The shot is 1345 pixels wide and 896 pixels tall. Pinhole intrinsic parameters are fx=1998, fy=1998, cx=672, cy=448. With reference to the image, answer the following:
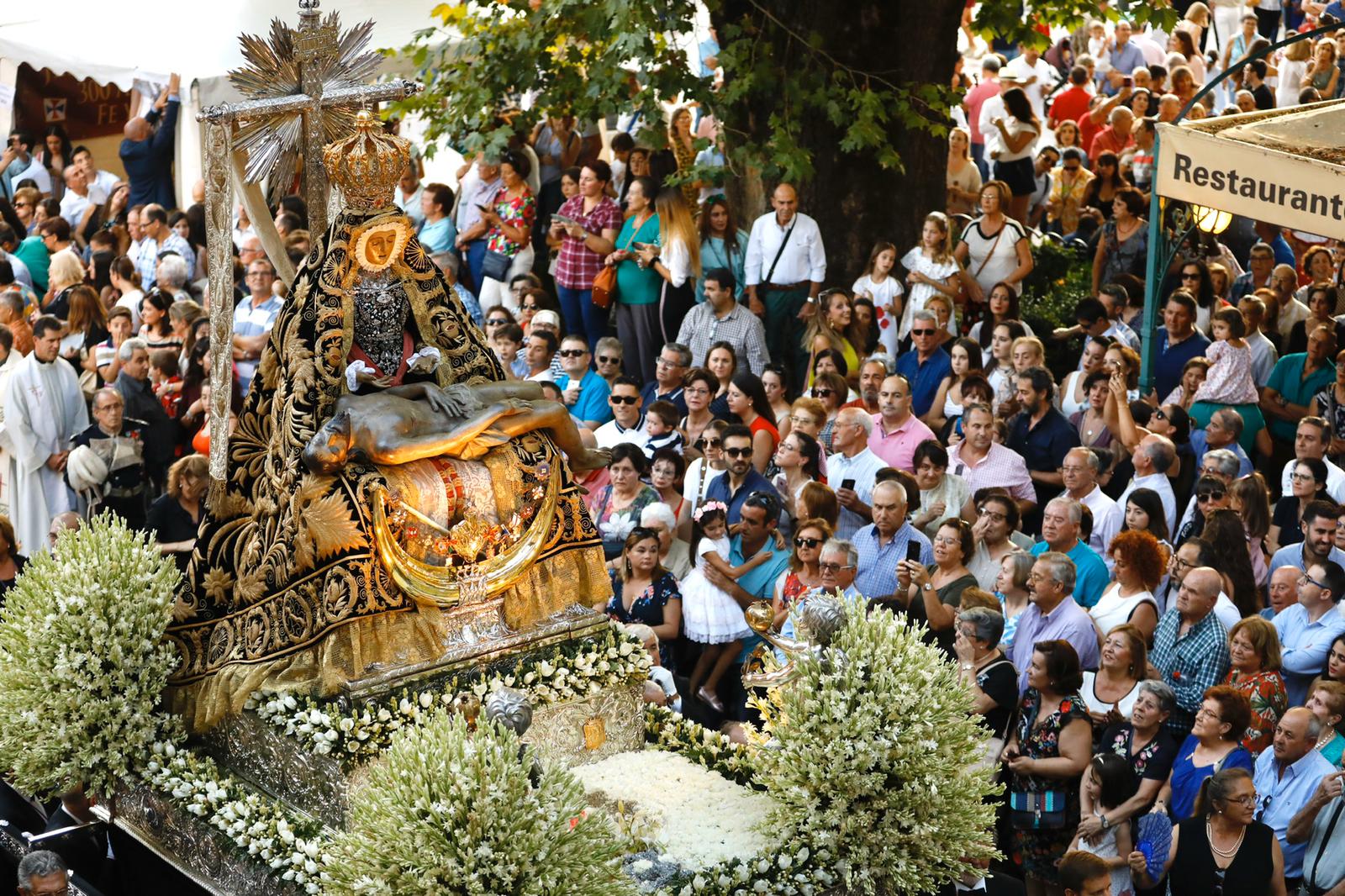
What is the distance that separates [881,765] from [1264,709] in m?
2.23

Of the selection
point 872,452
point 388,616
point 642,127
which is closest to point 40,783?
point 388,616

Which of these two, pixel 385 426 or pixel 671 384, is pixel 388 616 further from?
pixel 671 384

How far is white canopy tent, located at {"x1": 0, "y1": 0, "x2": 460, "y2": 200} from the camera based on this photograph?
17.8 m

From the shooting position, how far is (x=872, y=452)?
12.5 meters

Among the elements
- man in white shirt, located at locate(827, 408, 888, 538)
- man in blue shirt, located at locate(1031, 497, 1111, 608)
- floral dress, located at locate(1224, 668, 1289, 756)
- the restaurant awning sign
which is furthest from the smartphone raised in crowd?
the restaurant awning sign

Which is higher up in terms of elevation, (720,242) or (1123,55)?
(1123,55)

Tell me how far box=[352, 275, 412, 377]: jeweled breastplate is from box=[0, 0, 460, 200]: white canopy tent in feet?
→ 29.0

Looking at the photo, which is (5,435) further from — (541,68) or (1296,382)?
(1296,382)

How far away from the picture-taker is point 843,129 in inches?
605

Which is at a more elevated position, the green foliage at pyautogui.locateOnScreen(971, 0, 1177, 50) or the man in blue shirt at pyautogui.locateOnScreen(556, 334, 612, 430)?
the green foliage at pyautogui.locateOnScreen(971, 0, 1177, 50)

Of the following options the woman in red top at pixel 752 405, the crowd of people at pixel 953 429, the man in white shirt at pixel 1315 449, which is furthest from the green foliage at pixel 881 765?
the woman in red top at pixel 752 405

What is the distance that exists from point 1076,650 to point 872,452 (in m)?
3.03

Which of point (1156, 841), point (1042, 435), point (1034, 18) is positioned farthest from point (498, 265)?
point (1156, 841)

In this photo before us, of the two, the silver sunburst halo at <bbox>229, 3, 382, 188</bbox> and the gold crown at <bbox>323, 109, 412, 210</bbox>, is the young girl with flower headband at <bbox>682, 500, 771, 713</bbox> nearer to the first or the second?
the gold crown at <bbox>323, 109, 412, 210</bbox>
